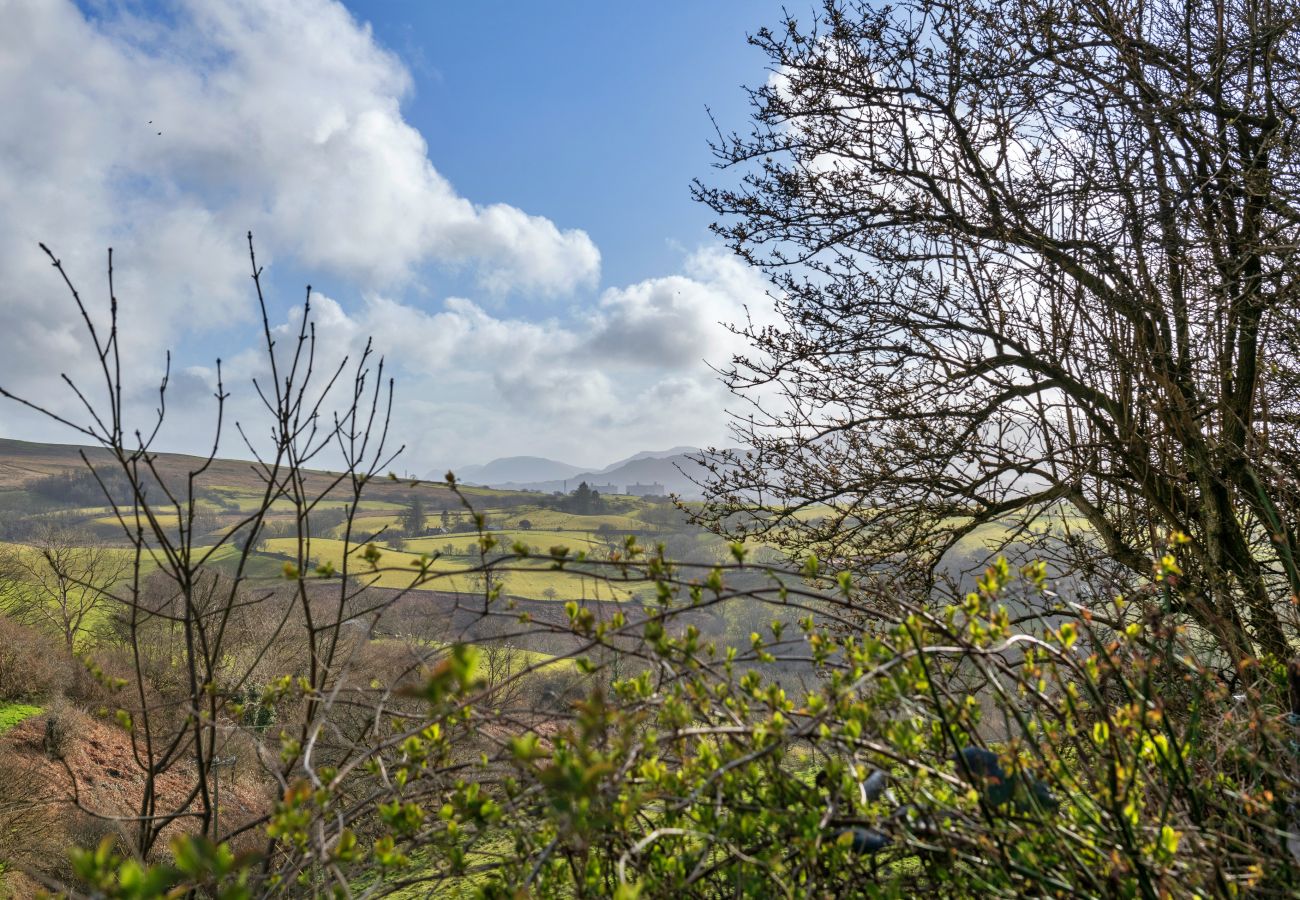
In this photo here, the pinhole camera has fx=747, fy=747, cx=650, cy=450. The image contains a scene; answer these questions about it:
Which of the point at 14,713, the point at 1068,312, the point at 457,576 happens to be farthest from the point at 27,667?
the point at 1068,312

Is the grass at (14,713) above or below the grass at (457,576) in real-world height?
below

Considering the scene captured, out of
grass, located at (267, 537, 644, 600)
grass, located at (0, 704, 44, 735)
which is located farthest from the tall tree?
grass, located at (0, 704, 44, 735)

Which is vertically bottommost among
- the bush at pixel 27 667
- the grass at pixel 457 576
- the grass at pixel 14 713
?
the grass at pixel 14 713

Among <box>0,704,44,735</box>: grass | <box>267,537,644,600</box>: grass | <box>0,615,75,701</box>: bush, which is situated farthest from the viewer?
<box>0,615,75,701</box>: bush

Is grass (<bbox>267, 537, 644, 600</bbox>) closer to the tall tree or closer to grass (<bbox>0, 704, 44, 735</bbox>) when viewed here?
the tall tree

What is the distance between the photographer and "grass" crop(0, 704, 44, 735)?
2530 cm

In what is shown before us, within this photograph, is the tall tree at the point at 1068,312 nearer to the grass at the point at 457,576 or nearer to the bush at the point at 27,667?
the grass at the point at 457,576

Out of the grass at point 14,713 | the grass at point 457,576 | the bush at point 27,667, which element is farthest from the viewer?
the bush at point 27,667

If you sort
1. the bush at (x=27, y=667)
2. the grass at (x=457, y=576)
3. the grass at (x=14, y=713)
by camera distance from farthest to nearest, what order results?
the bush at (x=27, y=667) < the grass at (x=14, y=713) < the grass at (x=457, y=576)

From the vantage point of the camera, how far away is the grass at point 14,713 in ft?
83.0

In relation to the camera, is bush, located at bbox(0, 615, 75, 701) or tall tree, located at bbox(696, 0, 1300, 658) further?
bush, located at bbox(0, 615, 75, 701)

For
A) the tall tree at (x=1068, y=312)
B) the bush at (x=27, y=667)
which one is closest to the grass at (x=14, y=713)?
the bush at (x=27, y=667)

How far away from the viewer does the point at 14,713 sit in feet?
86.2

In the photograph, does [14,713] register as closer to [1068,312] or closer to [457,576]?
[457,576]
